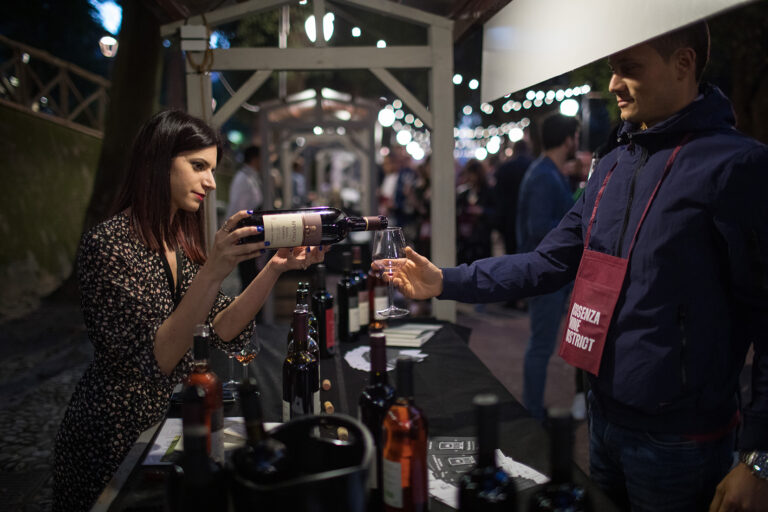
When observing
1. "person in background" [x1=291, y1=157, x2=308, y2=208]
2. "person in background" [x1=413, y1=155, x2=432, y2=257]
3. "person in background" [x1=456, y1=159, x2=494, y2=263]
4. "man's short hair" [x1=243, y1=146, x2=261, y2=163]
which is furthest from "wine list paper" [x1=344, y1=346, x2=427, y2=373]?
A: "person in background" [x1=291, y1=157, x2=308, y2=208]

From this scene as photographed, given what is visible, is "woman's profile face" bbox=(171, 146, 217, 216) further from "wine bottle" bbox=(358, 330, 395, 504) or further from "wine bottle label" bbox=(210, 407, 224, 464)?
"wine bottle" bbox=(358, 330, 395, 504)

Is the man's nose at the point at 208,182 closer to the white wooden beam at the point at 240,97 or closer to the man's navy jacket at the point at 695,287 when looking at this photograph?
the man's navy jacket at the point at 695,287

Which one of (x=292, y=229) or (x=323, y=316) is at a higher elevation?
(x=292, y=229)

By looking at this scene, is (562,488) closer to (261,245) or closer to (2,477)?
(261,245)

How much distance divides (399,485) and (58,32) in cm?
1467

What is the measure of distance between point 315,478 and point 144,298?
3.62ft

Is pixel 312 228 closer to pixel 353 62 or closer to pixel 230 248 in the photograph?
pixel 230 248

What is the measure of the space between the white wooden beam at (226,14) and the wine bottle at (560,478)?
310 cm

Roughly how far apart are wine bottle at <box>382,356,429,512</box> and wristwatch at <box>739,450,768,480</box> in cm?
76

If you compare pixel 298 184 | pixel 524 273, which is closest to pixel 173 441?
pixel 524 273

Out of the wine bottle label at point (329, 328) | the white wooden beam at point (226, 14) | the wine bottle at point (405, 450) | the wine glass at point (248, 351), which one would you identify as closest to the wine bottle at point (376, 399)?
the wine bottle at point (405, 450)

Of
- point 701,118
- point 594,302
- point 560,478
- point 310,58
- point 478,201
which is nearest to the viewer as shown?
point 560,478

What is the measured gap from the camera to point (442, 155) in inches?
133

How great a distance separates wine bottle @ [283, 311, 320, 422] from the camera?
4.69 feet
